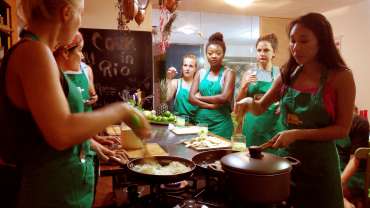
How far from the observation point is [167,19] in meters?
3.30

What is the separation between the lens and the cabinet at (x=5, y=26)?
2.41 meters

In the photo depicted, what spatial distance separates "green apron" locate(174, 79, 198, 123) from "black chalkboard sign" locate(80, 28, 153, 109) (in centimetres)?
75

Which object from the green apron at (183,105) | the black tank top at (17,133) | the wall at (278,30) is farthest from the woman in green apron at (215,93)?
the wall at (278,30)

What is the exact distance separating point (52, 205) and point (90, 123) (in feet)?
1.05

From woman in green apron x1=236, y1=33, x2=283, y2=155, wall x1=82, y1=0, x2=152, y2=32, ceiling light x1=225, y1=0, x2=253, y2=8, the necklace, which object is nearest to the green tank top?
the necklace

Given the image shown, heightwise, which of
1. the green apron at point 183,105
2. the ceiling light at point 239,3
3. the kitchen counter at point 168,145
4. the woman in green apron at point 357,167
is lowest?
the woman in green apron at point 357,167

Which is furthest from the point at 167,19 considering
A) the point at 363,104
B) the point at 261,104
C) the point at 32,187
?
the point at 363,104

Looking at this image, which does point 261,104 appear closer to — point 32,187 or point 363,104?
point 32,187

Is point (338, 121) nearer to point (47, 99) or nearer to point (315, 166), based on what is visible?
point (315, 166)

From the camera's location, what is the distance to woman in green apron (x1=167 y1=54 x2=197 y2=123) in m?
3.42

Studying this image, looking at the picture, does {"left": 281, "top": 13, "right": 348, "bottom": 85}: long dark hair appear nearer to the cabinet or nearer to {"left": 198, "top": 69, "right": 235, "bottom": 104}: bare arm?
{"left": 198, "top": 69, "right": 235, "bottom": 104}: bare arm

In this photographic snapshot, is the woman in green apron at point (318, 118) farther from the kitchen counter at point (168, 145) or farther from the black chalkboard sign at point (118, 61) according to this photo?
the black chalkboard sign at point (118, 61)

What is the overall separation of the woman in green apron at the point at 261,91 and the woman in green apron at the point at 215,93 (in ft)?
1.08

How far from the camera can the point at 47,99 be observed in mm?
748
